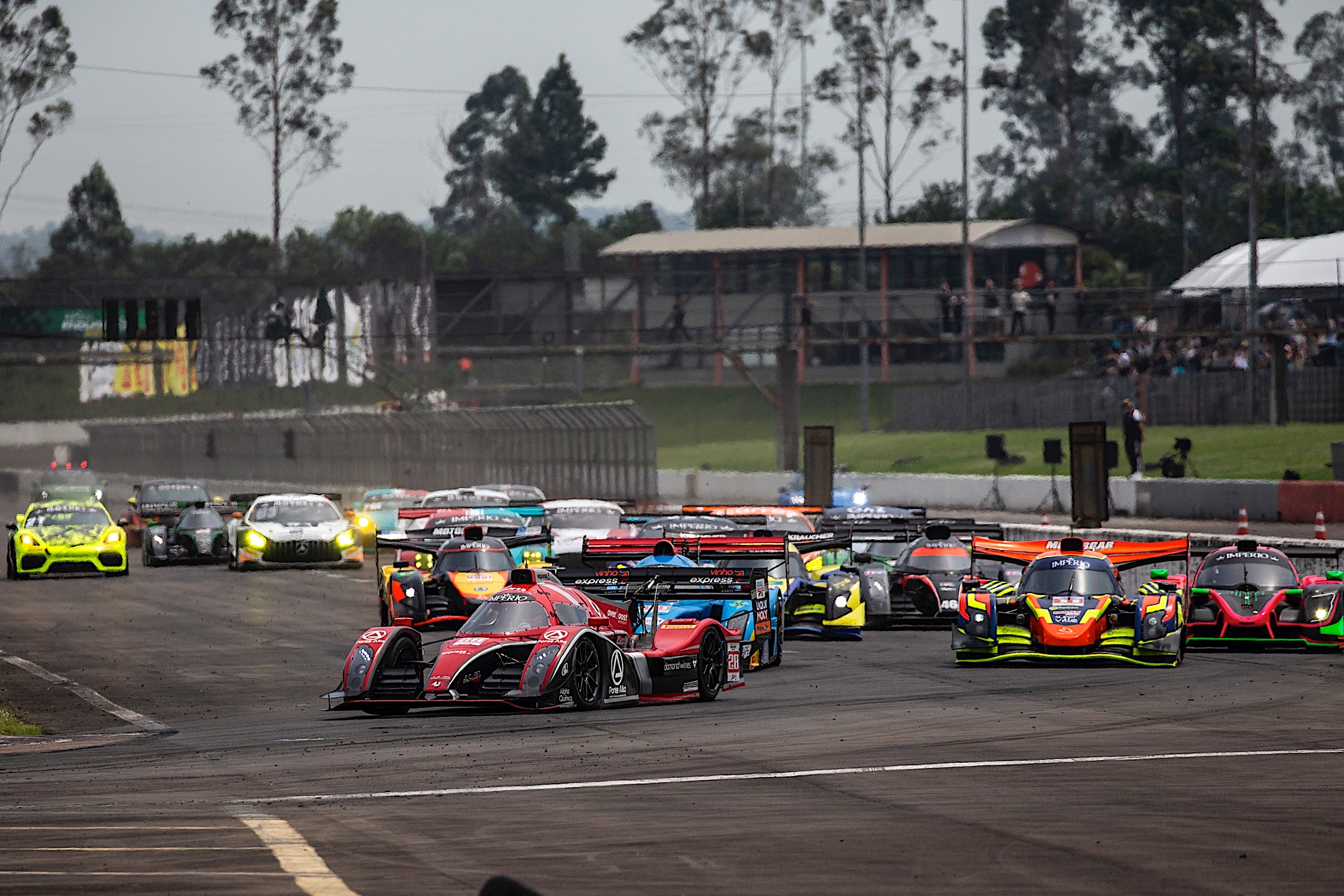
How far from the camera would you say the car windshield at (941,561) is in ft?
79.8

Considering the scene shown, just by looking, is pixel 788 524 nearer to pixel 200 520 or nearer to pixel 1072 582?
pixel 1072 582

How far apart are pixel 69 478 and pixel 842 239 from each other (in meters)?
37.2

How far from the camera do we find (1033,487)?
137 ft

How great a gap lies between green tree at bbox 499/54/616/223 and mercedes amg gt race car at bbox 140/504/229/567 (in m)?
79.5

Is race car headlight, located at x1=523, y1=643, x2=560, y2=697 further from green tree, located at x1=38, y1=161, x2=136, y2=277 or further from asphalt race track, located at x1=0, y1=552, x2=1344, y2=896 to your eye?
green tree, located at x1=38, y1=161, x2=136, y2=277

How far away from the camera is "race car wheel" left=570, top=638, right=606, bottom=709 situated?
15.2 metres

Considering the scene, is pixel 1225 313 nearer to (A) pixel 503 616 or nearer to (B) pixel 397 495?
(B) pixel 397 495

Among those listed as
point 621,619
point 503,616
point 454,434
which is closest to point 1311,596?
point 621,619

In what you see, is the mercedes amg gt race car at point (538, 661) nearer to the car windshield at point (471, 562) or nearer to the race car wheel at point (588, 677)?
the race car wheel at point (588, 677)

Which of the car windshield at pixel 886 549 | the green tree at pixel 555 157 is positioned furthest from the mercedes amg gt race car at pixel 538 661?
the green tree at pixel 555 157

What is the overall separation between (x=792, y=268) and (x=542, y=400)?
11829 millimetres

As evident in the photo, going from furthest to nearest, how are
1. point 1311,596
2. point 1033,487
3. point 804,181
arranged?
point 804,181 → point 1033,487 → point 1311,596

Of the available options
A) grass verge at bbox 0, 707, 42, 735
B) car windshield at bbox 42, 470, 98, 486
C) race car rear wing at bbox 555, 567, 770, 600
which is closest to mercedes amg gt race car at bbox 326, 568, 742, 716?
race car rear wing at bbox 555, 567, 770, 600

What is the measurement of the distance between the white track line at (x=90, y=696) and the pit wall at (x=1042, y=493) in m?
23.6
